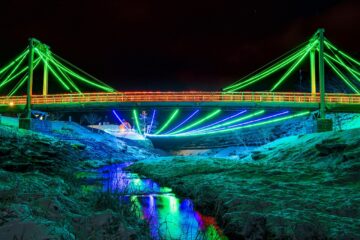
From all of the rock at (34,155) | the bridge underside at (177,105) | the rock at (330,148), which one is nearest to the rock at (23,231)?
the rock at (34,155)

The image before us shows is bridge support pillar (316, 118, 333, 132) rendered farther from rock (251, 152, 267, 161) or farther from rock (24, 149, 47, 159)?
rock (24, 149, 47, 159)

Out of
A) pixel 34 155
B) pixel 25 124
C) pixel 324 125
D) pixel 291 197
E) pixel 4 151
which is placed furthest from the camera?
pixel 25 124

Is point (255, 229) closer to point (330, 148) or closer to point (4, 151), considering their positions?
point (4, 151)

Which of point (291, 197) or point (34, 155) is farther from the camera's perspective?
point (34, 155)

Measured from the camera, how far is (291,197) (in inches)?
427

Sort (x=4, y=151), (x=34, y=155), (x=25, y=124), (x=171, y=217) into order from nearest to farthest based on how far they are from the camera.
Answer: (x=171, y=217) < (x=4, y=151) < (x=34, y=155) < (x=25, y=124)

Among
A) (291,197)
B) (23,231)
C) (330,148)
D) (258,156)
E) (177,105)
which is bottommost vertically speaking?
(291,197)

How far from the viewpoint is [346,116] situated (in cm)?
5678

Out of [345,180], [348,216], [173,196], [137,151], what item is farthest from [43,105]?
[348,216]

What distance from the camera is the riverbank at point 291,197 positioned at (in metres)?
7.62

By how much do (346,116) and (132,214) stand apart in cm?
5569

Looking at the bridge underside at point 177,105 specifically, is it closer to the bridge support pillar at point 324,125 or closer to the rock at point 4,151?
the bridge support pillar at point 324,125

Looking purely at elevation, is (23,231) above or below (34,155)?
below

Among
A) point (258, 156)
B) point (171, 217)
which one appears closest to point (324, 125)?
point (258, 156)
